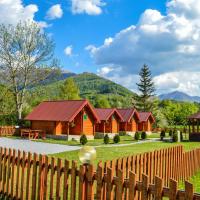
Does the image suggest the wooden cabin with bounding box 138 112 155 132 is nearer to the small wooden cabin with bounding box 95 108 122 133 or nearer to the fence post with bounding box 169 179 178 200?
Result: the small wooden cabin with bounding box 95 108 122 133

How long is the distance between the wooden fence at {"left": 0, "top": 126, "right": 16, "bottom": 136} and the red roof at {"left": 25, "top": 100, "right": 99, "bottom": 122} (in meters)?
2.45

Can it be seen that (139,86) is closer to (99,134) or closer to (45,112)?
(99,134)

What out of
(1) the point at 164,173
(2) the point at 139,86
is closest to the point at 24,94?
(2) the point at 139,86

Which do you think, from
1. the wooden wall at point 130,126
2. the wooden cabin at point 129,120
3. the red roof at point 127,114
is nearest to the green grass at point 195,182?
the wooden cabin at point 129,120

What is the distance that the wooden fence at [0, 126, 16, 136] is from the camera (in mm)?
41656

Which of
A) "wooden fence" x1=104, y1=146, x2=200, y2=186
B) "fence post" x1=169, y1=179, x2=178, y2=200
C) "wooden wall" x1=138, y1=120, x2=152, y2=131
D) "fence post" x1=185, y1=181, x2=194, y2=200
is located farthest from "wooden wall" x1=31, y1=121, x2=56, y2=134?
"fence post" x1=185, y1=181, x2=194, y2=200

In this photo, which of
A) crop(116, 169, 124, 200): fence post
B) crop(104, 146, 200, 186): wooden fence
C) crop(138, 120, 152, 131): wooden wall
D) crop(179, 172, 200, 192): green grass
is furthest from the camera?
crop(138, 120, 152, 131): wooden wall

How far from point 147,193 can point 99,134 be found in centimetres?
3998

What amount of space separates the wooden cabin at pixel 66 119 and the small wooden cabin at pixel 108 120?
4.98 meters

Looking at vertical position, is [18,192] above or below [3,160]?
below

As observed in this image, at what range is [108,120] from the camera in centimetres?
4778

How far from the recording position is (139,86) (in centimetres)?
8119

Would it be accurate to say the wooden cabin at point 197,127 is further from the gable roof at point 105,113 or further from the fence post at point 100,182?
the fence post at point 100,182

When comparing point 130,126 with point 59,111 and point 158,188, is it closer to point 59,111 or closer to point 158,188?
point 59,111
